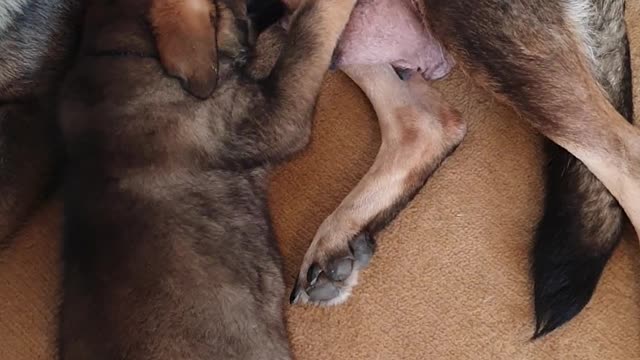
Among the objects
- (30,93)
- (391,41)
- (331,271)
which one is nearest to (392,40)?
(391,41)

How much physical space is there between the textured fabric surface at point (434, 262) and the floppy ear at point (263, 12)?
0.53 feet

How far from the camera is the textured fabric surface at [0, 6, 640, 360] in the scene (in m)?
1.75

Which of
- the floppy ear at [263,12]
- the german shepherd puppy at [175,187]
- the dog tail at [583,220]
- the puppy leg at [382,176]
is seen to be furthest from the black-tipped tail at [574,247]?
the floppy ear at [263,12]

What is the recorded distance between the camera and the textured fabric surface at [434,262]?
1.75 metres

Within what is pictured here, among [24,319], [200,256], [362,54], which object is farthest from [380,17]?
[24,319]

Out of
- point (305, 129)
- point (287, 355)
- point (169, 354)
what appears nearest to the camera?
point (169, 354)

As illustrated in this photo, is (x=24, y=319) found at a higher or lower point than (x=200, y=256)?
lower

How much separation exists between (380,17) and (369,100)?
6.4 inches

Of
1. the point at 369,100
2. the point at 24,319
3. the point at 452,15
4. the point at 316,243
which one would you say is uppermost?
the point at 452,15

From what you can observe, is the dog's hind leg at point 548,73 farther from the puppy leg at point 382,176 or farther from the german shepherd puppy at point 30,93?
the german shepherd puppy at point 30,93

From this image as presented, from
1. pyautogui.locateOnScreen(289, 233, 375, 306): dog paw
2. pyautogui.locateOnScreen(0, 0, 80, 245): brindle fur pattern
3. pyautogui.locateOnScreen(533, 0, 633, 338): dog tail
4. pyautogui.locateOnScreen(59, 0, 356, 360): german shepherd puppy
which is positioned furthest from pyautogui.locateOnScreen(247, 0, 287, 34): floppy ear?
pyautogui.locateOnScreen(533, 0, 633, 338): dog tail

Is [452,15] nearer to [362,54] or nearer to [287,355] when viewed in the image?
[362,54]

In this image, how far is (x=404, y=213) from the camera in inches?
72.7

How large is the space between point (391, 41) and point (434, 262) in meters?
0.41
